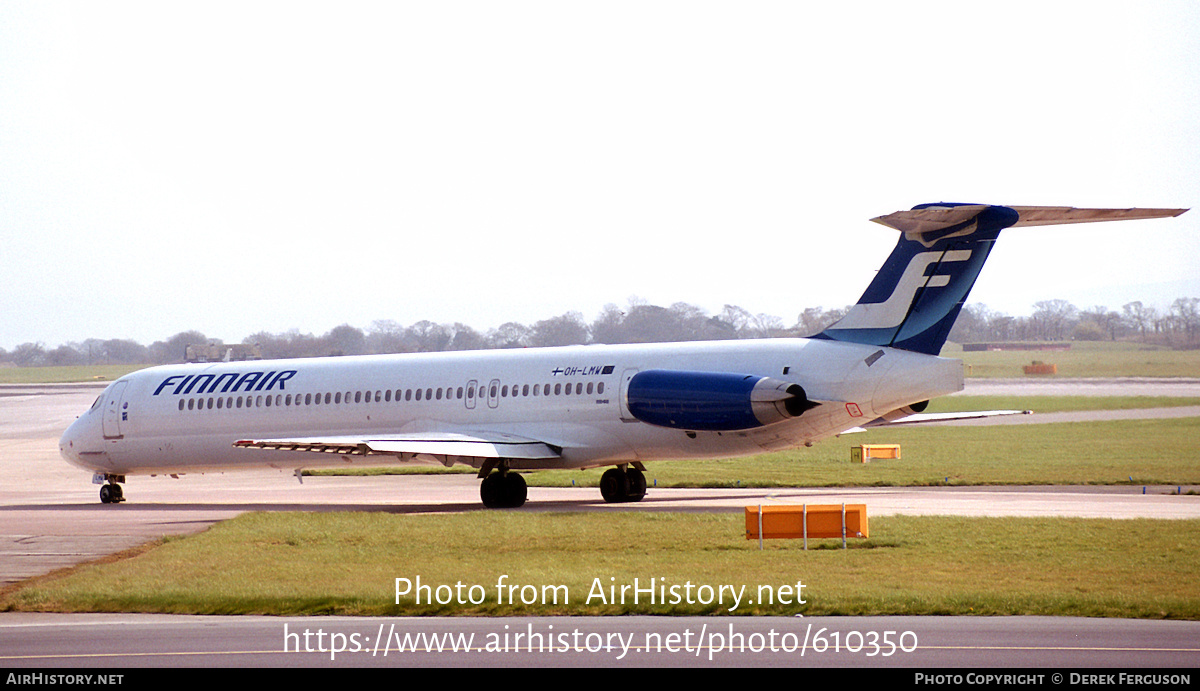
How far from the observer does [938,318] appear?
2188 centimetres

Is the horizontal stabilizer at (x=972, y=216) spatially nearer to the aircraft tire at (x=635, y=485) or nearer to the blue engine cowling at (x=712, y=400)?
the blue engine cowling at (x=712, y=400)

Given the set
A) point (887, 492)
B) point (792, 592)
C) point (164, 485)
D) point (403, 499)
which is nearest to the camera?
point (792, 592)

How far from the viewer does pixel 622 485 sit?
2603cm

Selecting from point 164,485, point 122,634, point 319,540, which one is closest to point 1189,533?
point 319,540

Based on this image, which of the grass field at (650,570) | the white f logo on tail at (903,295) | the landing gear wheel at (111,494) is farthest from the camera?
the landing gear wheel at (111,494)

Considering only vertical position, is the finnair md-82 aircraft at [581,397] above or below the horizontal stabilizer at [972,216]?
below


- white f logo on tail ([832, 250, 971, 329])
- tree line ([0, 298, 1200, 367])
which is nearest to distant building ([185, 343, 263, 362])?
tree line ([0, 298, 1200, 367])

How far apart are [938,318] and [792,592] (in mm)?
10288

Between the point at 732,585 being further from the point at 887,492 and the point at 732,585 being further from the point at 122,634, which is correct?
the point at 887,492

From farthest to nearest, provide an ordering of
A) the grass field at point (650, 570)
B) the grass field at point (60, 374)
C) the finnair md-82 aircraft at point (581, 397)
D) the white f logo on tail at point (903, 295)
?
1. the grass field at point (60, 374)
2. the finnair md-82 aircraft at point (581, 397)
3. the white f logo on tail at point (903, 295)
4. the grass field at point (650, 570)

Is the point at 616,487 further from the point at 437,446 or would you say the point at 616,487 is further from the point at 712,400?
the point at 712,400

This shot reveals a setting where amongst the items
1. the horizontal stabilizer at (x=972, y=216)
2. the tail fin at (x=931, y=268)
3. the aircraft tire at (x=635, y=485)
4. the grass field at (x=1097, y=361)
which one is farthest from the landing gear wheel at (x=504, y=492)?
the grass field at (x=1097, y=361)

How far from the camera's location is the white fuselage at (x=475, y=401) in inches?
891

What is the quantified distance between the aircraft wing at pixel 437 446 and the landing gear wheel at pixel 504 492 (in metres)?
0.60
